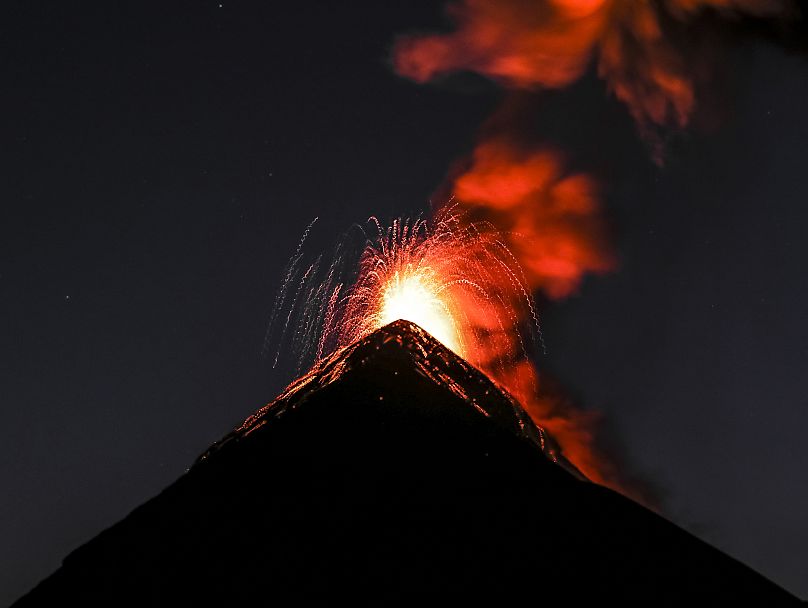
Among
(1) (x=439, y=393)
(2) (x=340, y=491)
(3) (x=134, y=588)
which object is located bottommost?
(3) (x=134, y=588)

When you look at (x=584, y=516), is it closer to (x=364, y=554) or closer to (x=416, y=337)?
(x=364, y=554)

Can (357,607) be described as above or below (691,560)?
below

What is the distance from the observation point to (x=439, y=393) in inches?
2036

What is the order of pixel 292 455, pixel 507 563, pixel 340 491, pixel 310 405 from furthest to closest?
pixel 310 405
pixel 292 455
pixel 340 491
pixel 507 563

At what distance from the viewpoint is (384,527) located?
39.2 m

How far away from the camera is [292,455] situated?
4656cm

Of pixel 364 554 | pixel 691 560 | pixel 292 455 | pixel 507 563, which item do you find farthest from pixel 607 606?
pixel 292 455

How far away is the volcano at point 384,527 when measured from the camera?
3625 centimetres

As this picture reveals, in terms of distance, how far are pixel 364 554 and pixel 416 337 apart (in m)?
23.7

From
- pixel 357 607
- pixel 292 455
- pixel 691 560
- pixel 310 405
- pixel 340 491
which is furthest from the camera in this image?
pixel 310 405

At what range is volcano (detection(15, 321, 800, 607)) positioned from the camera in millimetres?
36250

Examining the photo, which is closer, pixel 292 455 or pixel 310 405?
pixel 292 455

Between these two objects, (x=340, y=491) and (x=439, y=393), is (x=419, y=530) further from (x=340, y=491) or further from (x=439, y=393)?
(x=439, y=393)

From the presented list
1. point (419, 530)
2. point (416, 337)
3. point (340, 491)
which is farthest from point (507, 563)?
point (416, 337)
